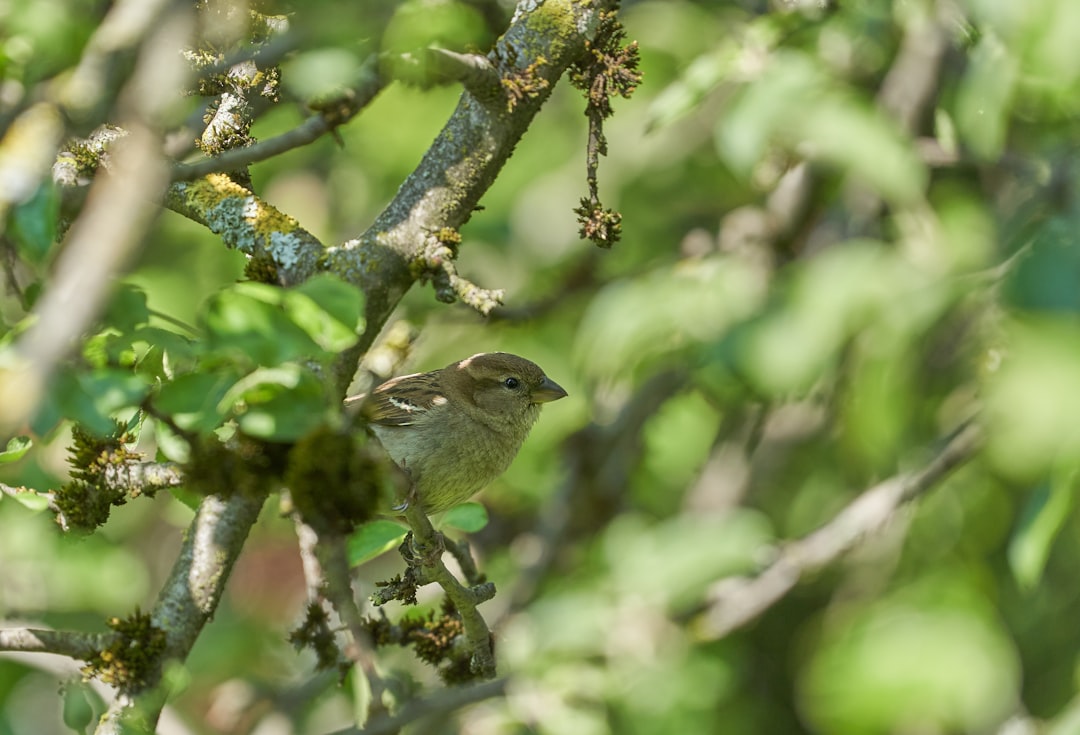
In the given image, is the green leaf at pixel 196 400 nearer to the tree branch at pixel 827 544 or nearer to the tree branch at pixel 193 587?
the tree branch at pixel 193 587

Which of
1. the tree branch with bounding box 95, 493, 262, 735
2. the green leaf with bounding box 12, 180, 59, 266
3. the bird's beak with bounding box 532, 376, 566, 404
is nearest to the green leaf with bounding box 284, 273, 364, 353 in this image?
the green leaf with bounding box 12, 180, 59, 266

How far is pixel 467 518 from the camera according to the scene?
314 cm

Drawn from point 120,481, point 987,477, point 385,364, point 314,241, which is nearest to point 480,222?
point 385,364

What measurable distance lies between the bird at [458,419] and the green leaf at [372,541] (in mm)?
819

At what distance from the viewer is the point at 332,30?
3.10 meters

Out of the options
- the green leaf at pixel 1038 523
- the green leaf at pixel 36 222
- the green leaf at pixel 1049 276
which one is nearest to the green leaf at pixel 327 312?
the green leaf at pixel 36 222

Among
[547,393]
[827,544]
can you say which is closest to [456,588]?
[547,393]

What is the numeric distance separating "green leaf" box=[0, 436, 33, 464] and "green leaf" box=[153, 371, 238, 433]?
0.67m

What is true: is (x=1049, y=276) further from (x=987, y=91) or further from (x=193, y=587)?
(x=193, y=587)

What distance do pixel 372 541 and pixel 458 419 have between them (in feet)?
→ 4.50

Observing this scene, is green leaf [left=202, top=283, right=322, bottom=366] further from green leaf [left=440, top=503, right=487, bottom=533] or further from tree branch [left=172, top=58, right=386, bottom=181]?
green leaf [left=440, top=503, right=487, bottom=533]

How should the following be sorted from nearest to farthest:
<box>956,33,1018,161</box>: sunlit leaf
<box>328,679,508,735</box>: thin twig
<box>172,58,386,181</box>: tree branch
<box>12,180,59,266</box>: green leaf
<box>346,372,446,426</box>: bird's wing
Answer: <box>12,180,59,266</box>: green leaf, <box>172,58,386,181</box>: tree branch, <box>956,33,1018,161</box>: sunlit leaf, <box>328,679,508,735</box>: thin twig, <box>346,372,446,426</box>: bird's wing

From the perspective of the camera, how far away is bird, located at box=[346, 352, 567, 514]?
162 inches

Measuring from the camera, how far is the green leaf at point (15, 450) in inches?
100
